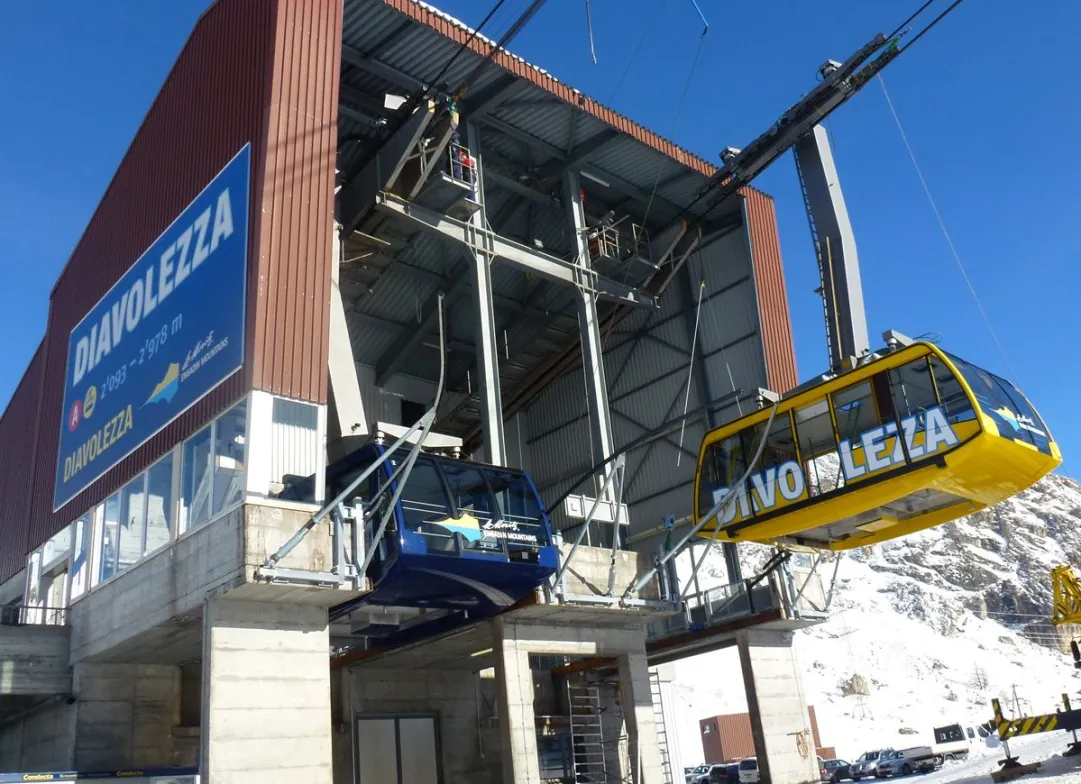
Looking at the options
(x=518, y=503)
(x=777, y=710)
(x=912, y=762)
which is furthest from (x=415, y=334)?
(x=912, y=762)

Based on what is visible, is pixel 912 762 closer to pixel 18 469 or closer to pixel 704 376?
pixel 704 376

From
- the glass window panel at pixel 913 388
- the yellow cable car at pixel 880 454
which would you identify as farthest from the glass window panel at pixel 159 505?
the glass window panel at pixel 913 388

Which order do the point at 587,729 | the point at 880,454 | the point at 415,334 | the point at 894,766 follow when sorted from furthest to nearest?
the point at 894,766
the point at 415,334
the point at 587,729
the point at 880,454

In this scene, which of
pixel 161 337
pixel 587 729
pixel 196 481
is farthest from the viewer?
pixel 587 729

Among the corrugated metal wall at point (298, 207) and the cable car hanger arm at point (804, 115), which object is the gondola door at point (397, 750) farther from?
the cable car hanger arm at point (804, 115)

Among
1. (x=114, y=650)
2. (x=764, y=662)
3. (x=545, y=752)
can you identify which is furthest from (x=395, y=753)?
(x=764, y=662)

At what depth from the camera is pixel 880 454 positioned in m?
17.9

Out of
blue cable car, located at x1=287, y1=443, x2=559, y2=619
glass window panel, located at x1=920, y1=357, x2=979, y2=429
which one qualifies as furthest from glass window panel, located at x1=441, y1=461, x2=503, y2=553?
glass window panel, located at x1=920, y1=357, x2=979, y2=429

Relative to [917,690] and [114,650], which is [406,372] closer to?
[114,650]

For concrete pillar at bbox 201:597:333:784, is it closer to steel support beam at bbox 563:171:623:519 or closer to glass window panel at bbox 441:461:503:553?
glass window panel at bbox 441:461:503:553

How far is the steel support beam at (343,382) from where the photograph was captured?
20406 mm

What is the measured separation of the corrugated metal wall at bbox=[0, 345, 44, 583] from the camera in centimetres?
2880

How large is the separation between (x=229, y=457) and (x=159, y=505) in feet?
11.0

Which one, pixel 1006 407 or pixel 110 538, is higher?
pixel 110 538
